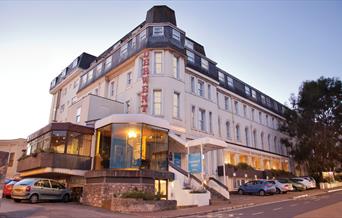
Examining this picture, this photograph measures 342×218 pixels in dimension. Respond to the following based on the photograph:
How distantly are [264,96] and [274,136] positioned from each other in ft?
22.6

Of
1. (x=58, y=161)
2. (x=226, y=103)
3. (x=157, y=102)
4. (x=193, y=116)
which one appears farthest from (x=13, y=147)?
(x=226, y=103)

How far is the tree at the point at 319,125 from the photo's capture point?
39.4 meters

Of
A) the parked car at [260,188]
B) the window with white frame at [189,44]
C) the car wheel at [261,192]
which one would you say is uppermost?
the window with white frame at [189,44]

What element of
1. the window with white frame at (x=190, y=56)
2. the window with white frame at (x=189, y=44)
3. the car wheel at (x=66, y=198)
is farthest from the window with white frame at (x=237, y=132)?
the car wheel at (x=66, y=198)

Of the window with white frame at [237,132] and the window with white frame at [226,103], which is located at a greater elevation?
the window with white frame at [226,103]

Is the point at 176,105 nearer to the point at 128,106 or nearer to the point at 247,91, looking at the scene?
the point at 128,106

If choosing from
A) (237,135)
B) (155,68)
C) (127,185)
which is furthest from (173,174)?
(237,135)

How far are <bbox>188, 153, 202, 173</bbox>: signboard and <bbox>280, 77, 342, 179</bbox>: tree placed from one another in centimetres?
2697

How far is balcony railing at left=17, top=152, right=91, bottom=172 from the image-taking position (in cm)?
1923

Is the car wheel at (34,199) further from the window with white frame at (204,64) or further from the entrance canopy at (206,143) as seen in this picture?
the window with white frame at (204,64)

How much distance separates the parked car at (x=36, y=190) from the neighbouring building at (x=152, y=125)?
1488mm

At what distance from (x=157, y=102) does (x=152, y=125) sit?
18.8ft

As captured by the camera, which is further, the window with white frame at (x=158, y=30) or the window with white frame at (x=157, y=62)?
the window with white frame at (x=158, y=30)

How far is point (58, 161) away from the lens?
764 inches
